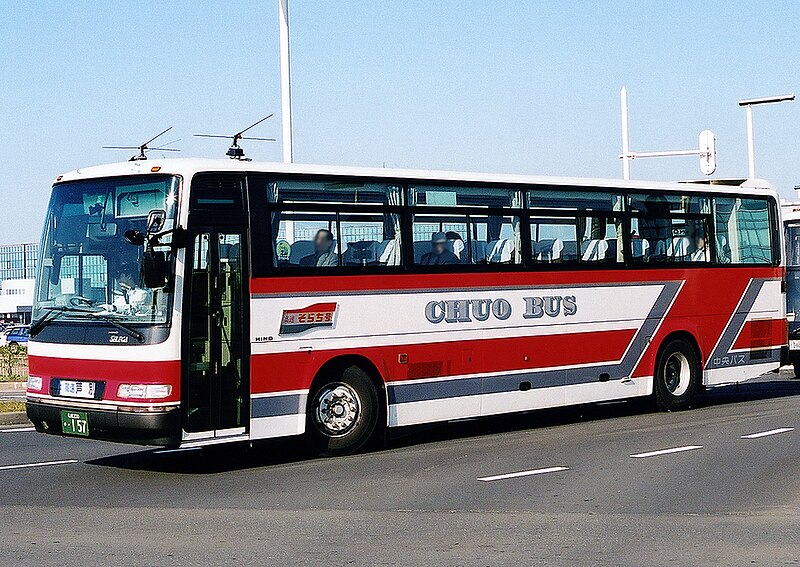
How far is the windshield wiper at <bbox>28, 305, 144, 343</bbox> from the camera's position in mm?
12586

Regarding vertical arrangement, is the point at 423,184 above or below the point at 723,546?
above

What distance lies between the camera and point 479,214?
1598 cm

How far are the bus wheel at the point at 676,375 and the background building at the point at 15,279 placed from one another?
384 feet

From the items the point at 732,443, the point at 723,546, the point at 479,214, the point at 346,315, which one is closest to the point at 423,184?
the point at 479,214

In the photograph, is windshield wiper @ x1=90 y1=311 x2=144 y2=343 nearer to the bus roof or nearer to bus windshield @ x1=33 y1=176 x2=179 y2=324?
bus windshield @ x1=33 y1=176 x2=179 y2=324

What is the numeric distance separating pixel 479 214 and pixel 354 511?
6293 millimetres

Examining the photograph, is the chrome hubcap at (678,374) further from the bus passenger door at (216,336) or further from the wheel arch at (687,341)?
the bus passenger door at (216,336)

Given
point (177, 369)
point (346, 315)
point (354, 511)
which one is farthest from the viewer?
point (346, 315)

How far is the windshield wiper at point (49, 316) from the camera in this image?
13117 millimetres

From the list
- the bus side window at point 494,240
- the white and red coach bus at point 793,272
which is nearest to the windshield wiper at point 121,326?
the bus side window at point 494,240

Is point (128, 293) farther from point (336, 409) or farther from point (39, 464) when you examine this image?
point (336, 409)

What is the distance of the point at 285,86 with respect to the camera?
2336cm

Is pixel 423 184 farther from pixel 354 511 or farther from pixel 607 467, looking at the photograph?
pixel 354 511

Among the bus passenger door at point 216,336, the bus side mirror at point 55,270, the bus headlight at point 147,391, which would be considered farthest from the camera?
the bus side mirror at point 55,270
